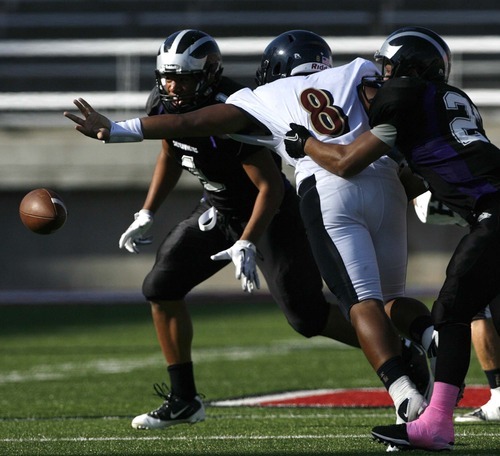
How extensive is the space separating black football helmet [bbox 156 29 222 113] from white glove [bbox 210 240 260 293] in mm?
684

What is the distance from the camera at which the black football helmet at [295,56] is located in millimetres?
5133

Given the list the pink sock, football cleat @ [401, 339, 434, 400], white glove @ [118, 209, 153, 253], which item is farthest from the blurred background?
the pink sock

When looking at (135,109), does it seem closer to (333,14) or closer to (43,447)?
(333,14)

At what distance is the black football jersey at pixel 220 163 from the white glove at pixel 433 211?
28.6 inches

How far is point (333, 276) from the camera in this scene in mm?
4305

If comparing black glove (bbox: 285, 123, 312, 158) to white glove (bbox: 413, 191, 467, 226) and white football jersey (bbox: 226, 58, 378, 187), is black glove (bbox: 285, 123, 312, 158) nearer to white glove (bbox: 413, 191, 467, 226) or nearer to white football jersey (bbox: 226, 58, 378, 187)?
white football jersey (bbox: 226, 58, 378, 187)

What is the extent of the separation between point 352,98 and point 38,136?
10.4 meters

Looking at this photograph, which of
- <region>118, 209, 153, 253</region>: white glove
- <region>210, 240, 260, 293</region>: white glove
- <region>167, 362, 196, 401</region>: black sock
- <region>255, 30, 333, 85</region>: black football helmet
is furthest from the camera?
<region>118, 209, 153, 253</region>: white glove

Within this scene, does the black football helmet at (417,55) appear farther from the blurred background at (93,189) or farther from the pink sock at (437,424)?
the blurred background at (93,189)

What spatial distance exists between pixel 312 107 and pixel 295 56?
699mm

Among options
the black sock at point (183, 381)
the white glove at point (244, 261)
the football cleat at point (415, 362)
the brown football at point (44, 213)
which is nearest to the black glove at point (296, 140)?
the white glove at point (244, 261)

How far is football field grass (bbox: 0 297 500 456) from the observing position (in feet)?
14.9

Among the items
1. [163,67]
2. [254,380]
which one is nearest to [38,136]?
[254,380]

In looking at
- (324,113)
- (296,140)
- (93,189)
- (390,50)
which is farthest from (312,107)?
(93,189)
